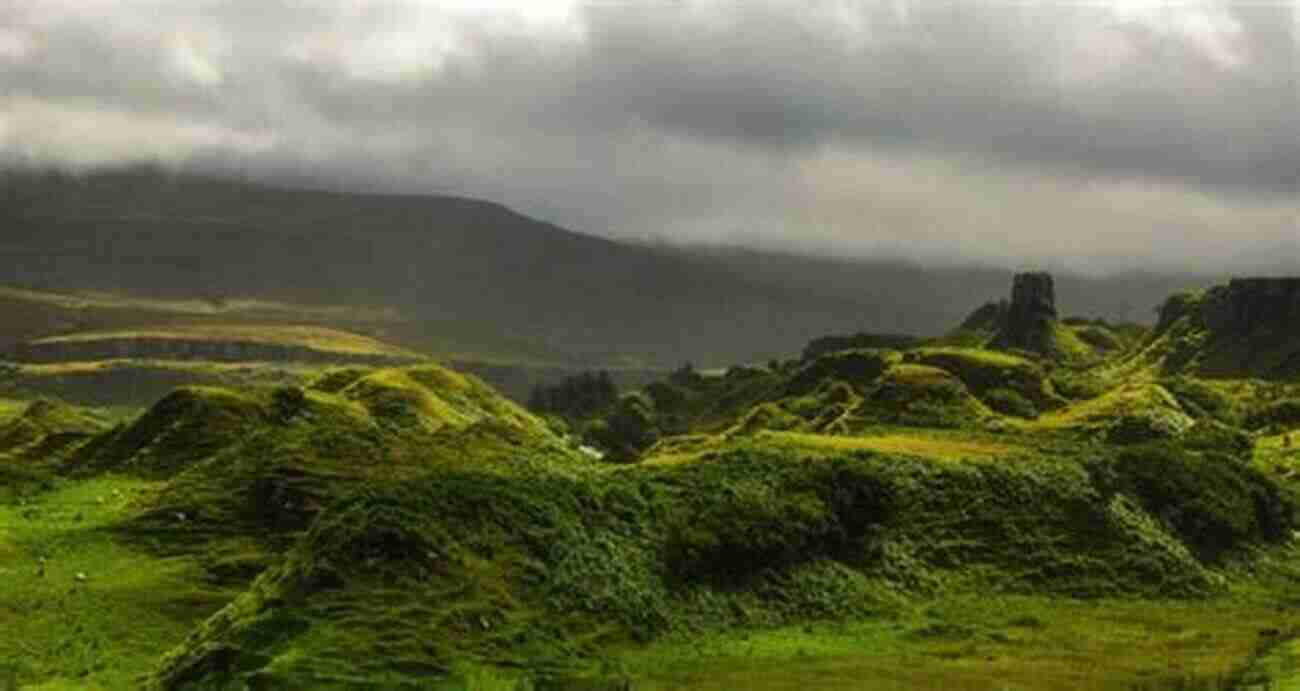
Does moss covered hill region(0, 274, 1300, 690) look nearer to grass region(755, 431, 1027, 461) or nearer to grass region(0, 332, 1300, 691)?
grass region(0, 332, 1300, 691)

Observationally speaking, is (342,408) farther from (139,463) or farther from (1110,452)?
(1110,452)

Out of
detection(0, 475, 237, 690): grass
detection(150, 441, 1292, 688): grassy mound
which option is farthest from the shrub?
detection(0, 475, 237, 690): grass

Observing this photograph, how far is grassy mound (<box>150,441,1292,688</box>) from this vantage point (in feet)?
290

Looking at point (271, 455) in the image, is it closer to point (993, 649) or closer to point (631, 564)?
point (631, 564)

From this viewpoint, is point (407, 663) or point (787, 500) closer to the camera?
point (407, 663)

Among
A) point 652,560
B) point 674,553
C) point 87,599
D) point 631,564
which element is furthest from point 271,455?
point 674,553

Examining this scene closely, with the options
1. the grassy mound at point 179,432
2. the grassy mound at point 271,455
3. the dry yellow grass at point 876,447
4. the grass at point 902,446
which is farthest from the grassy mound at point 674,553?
the grassy mound at point 179,432

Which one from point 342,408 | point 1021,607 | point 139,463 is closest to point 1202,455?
point 1021,607

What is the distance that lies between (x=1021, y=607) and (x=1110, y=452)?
39.0 metres

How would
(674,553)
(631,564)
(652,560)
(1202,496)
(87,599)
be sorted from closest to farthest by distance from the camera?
(87,599), (631,564), (652,560), (674,553), (1202,496)

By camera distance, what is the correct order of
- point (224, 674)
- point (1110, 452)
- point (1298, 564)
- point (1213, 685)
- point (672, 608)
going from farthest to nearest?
1. point (1110, 452)
2. point (1298, 564)
3. point (672, 608)
4. point (1213, 685)
5. point (224, 674)

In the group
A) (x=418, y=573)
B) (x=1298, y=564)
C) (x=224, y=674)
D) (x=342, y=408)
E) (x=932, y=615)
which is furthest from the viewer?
(x=342, y=408)

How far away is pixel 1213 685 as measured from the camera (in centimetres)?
8794

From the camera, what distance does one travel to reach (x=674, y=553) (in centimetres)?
11088
